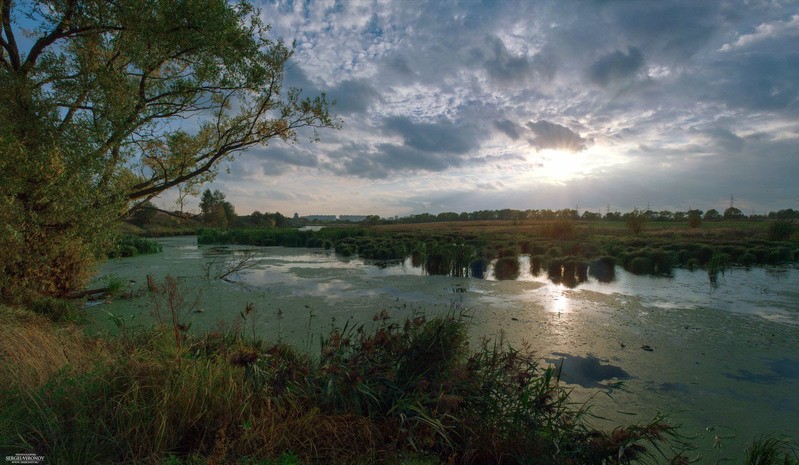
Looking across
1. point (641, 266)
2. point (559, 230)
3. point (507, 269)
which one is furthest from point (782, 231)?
point (507, 269)

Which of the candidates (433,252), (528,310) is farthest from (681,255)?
(528,310)

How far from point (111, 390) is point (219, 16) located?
6.33 m

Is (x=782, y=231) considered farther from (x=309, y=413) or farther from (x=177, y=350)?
(x=177, y=350)

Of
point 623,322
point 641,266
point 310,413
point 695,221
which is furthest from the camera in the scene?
point 695,221

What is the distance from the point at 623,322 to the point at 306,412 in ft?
21.6

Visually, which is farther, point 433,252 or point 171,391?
point 433,252

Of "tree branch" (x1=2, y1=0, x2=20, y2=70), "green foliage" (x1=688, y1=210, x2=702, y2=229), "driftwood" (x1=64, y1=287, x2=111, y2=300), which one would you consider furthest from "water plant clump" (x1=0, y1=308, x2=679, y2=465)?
"green foliage" (x1=688, y1=210, x2=702, y2=229)

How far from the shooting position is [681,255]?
16.5 meters

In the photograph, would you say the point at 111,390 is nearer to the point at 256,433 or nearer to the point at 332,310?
the point at 256,433

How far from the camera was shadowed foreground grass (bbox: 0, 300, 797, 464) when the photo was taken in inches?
99.7

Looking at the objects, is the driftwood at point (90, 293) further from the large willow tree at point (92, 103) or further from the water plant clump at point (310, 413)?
the water plant clump at point (310, 413)

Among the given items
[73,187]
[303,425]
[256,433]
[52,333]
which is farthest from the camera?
[73,187]

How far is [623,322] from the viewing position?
7230 mm

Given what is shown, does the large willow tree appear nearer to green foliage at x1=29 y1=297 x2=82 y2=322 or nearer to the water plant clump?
green foliage at x1=29 y1=297 x2=82 y2=322
